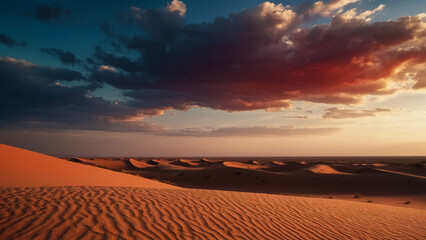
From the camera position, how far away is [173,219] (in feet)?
19.4

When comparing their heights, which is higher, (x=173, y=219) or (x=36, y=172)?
(x=36, y=172)

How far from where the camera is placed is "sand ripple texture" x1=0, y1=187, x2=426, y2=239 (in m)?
4.97

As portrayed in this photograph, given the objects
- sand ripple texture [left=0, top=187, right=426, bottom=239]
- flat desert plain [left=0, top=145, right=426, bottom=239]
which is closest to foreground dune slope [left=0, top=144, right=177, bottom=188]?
flat desert plain [left=0, top=145, right=426, bottom=239]

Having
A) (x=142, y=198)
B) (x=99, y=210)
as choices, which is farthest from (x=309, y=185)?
(x=99, y=210)

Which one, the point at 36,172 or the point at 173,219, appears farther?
the point at 36,172

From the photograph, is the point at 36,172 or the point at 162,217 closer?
the point at 162,217

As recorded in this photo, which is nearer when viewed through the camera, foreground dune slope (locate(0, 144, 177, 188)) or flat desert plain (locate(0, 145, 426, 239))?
flat desert plain (locate(0, 145, 426, 239))

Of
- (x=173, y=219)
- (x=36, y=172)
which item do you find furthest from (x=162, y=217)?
(x=36, y=172)

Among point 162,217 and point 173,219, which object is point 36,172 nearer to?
point 162,217

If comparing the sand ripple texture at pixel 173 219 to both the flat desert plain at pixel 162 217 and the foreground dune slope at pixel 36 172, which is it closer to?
the flat desert plain at pixel 162 217

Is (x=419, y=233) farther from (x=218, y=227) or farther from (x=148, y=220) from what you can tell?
(x=148, y=220)

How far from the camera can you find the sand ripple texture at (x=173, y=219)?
16.3ft

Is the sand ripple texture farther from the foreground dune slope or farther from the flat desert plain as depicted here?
the foreground dune slope

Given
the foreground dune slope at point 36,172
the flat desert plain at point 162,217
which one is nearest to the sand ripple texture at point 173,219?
the flat desert plain at point 162,217
